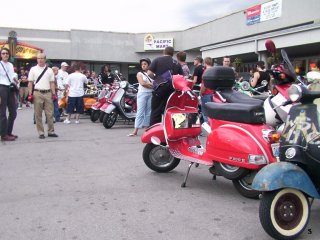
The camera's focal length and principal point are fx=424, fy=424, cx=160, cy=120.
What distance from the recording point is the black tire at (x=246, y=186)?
14.8ft

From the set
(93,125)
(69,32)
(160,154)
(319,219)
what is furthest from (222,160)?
(69,32)

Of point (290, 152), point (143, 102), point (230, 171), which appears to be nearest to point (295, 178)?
point (290, 152)

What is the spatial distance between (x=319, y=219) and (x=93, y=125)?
8.52 meters

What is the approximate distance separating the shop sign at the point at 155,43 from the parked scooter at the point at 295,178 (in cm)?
3052

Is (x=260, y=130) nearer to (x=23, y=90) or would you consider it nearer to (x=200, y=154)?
(x=200, y=154)

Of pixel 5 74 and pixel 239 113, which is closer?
pixel 239 113

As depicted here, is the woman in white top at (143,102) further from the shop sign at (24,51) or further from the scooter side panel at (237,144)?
the shop sign at (24,51)

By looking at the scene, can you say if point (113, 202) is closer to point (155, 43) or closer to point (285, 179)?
point (285, 179)

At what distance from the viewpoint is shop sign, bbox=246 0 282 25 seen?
2141 centimetres

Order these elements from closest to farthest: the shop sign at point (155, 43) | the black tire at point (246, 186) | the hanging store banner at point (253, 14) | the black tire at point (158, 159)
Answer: the black tire at point (246, 186) < the black tire at point (158, 159) < the hanging store banner at point (253, 14) < the shop sign at point (155, 43)

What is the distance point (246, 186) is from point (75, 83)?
26.6 ft

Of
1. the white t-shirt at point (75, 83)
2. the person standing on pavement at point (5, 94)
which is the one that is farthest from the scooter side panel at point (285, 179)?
the white t-shirt at point (75, 83)

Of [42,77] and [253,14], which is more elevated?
[253,14]

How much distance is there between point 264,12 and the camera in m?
22.4
